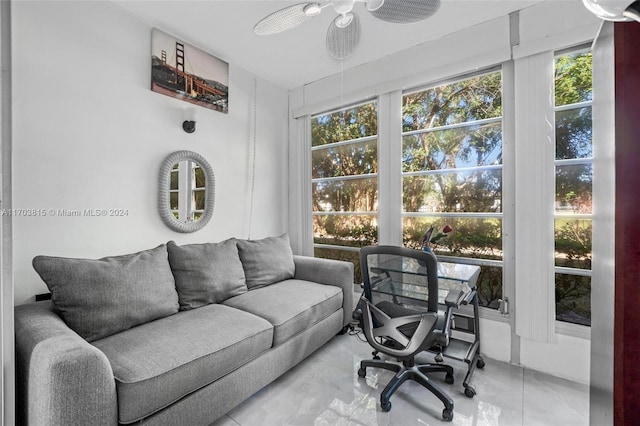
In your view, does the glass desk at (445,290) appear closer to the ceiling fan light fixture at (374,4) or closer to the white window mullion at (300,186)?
the ceiling fan light fixture at (374,4)

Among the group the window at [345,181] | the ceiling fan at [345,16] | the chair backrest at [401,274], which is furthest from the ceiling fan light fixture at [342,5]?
the window at [345,181]

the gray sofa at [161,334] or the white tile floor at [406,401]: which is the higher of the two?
the gray sofa at [161,334]

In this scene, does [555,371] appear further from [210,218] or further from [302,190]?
[210,218]

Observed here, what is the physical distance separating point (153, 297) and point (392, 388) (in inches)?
60.6

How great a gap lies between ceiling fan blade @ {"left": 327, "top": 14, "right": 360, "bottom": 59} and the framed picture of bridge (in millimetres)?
1383

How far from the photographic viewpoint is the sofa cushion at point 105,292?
1490mm

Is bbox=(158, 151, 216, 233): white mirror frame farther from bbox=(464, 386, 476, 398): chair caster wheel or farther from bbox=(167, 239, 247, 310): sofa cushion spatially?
bbox=(464, 386, 476, 398): chair caster wheel

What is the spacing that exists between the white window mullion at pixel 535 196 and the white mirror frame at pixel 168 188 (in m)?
2.54

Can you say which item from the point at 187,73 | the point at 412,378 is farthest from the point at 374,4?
the point at 412,378

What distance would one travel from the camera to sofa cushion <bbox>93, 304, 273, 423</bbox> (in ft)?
3.98

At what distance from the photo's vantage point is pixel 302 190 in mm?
3484

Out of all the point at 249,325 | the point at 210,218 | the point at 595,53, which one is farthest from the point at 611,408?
the point at 210,218

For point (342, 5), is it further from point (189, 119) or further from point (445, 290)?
point (445, 290)

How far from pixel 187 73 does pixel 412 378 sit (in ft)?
9.56
